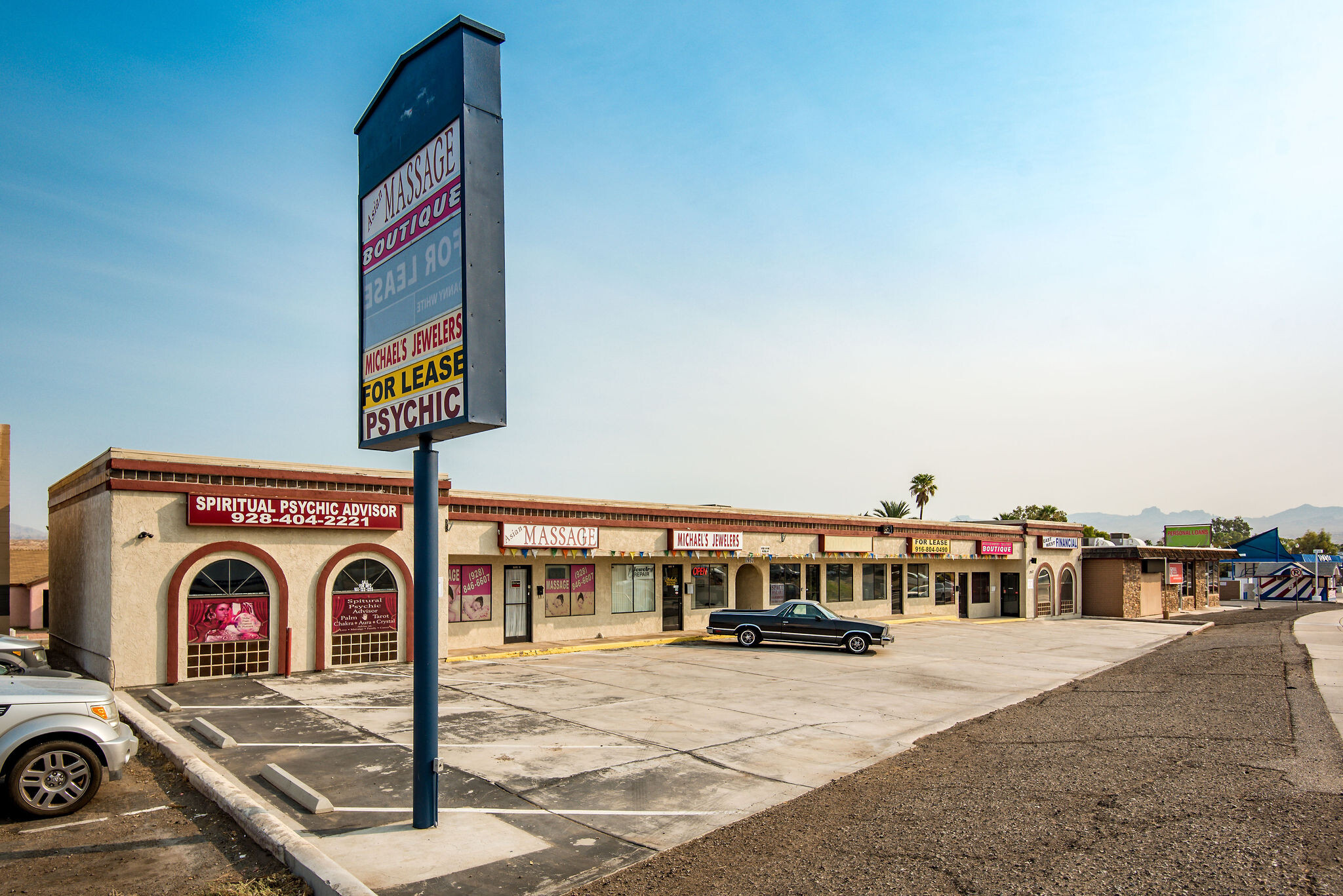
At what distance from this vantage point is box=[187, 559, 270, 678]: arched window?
17.1 m

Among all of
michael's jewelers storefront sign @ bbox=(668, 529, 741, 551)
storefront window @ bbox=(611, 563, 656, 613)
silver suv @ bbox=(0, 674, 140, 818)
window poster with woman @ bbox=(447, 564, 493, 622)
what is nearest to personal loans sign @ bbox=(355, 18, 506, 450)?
silver suv @ bbox=(0, 674, 140, 818)

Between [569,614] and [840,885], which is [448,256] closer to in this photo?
[840,885]

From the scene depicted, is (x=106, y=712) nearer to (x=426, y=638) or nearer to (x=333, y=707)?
(x=426, y=638)

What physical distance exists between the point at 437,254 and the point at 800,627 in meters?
19.1

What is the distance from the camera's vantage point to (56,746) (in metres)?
8.42

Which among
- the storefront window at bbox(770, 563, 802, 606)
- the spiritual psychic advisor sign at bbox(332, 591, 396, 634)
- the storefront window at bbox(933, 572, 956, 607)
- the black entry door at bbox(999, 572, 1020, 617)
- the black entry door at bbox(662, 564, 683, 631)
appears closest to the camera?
the spiritual psychic advisor sign at bbox(332, 591, 396, 634)

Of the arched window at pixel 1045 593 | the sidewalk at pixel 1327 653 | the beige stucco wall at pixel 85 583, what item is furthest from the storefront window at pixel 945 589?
the beige stucco wall at pixel 85 583

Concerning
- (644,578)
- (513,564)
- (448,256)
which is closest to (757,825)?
(448,256)

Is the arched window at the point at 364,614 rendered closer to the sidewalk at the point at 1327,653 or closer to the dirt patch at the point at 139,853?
the dirt patch at the point at 139,853

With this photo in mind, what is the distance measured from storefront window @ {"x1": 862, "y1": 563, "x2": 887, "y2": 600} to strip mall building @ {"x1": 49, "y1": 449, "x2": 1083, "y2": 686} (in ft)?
9.36

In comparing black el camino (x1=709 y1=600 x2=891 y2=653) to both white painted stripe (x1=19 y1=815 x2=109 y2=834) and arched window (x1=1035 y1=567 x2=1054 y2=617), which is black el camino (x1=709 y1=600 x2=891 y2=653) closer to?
white painted stripe (x1=19 y1=815 x2=109 y2=834)

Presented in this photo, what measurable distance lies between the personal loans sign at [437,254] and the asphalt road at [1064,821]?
470 cm

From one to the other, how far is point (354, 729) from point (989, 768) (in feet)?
29.7

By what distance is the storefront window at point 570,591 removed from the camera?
1005 inches
